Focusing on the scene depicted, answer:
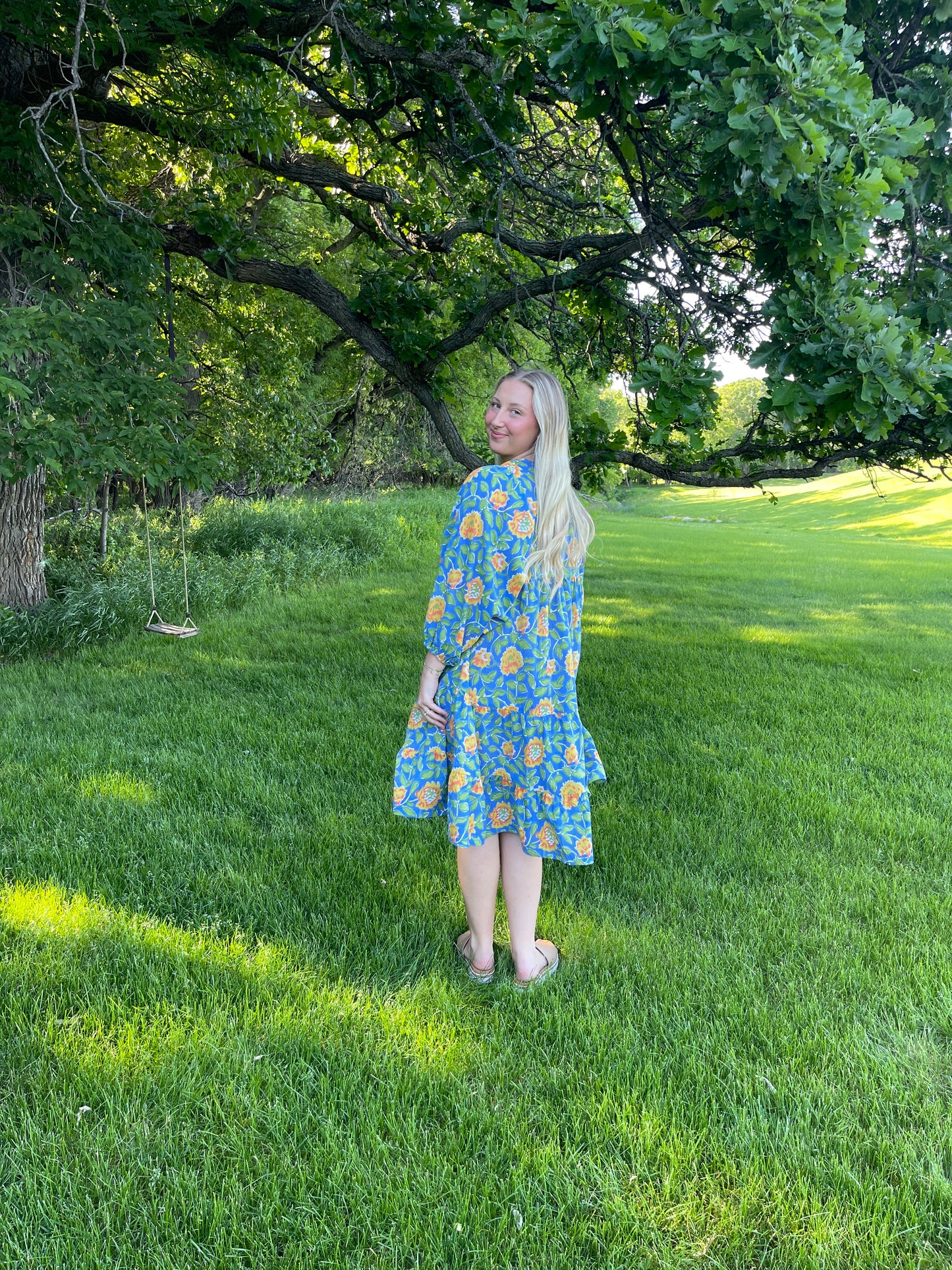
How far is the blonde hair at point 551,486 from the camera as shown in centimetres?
249

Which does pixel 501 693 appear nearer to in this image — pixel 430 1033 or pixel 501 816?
pixel 501 816

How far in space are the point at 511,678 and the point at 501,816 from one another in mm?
498

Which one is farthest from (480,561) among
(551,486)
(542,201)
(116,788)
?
(542,201)

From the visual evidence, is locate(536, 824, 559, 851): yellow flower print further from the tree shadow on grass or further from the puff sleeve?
the puff sleeve

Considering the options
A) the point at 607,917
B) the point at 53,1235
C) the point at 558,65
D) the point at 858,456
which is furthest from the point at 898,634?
the point at 53,1235

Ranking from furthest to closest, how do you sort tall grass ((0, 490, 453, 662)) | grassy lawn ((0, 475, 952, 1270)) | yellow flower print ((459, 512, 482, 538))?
tall grass ((0, 490, 453, 662)) < yellow flower print ((459, 512, 482, 538)) < grassy lawn ((0, 475, 952, 1270))

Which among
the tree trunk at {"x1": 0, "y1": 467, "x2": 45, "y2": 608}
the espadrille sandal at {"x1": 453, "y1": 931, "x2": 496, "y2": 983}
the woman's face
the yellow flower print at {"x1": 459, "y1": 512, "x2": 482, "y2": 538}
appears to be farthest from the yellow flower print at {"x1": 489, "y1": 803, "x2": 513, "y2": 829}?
the tree trunk at {"x1": 0, "y1": 467, "x2": 45, "y2": 608}

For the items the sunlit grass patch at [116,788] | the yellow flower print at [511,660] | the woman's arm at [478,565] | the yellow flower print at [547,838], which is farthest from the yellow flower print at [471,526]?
the sunlit grass patch at [116,788]

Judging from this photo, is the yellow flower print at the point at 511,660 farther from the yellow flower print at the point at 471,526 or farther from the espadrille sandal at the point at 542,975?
the espadrille sandal at the point at 542,975

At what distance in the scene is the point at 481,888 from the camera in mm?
2654

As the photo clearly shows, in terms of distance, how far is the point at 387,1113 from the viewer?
210 cm

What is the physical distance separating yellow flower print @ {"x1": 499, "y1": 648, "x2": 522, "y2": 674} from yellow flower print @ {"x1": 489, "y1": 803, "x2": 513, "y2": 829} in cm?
49

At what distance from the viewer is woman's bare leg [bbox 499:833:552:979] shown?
2.68m

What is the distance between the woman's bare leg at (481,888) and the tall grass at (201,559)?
20.0 ft
